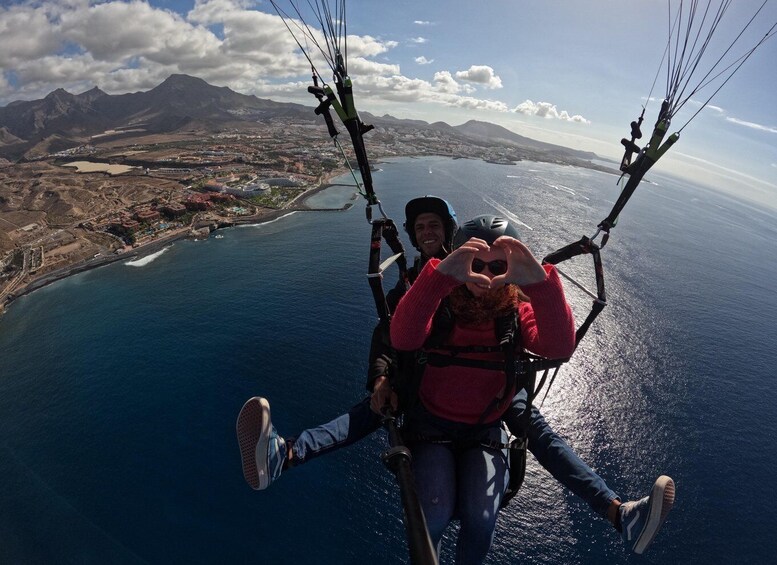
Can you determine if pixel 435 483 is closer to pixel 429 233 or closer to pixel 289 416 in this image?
pixel 429 233

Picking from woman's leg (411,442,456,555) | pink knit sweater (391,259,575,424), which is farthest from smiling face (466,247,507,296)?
woman's leg (411,442,456,555)

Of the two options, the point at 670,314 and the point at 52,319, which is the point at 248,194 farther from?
the point at 670,314

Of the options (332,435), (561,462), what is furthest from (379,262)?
(561,462)

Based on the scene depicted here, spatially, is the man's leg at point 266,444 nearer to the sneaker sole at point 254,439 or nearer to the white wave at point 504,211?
the sneaker sole at point 254,439

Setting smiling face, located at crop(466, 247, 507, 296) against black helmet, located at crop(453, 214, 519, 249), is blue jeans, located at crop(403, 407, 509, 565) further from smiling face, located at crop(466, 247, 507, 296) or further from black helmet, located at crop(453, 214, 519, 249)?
black helmet, located at crop(453, 214, 519, 249)

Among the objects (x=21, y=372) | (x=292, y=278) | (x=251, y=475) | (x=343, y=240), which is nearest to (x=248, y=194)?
(x=343, y=240)

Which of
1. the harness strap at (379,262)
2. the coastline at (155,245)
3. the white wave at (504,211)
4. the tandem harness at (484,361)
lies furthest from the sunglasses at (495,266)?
the white wave at (504,211)

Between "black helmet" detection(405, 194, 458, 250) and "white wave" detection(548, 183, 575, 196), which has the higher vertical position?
"white wave" detection(548, 183, 575, 196)
